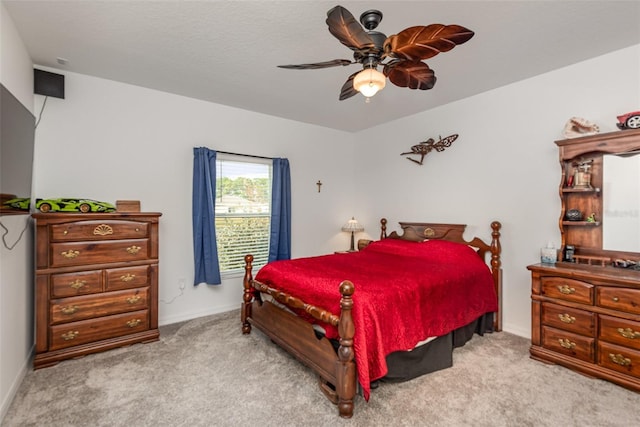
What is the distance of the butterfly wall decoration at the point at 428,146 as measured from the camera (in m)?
3.88

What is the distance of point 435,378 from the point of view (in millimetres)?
2379

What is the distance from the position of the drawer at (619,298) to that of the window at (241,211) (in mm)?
3602

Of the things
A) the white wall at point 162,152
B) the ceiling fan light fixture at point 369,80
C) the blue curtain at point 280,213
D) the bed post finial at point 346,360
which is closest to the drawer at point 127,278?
the white wall at point 162,152

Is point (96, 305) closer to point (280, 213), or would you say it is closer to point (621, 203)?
point (280, 213)

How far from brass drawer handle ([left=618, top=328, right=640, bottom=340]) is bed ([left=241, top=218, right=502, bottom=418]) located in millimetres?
1002

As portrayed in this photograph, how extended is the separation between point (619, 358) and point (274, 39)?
3.57 m

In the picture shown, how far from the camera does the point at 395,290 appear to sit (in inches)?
89.7

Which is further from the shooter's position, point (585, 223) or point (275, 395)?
point (585, 223)

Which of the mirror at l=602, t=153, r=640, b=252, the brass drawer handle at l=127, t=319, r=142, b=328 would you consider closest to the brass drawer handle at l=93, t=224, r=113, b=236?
the brass drawer handle at l=127, t=319, r=142, b=328

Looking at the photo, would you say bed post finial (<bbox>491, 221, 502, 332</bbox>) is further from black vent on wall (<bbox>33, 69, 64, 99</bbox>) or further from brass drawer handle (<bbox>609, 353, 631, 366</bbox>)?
black vent on wall (<bbox>33, 69, 64, 99</bbox>)

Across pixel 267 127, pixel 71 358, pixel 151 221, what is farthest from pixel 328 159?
pixel 71 358

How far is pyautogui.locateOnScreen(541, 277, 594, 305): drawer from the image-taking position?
2401mm

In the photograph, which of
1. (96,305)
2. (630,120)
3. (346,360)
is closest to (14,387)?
(96,305)

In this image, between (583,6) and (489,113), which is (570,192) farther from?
(583,6)
